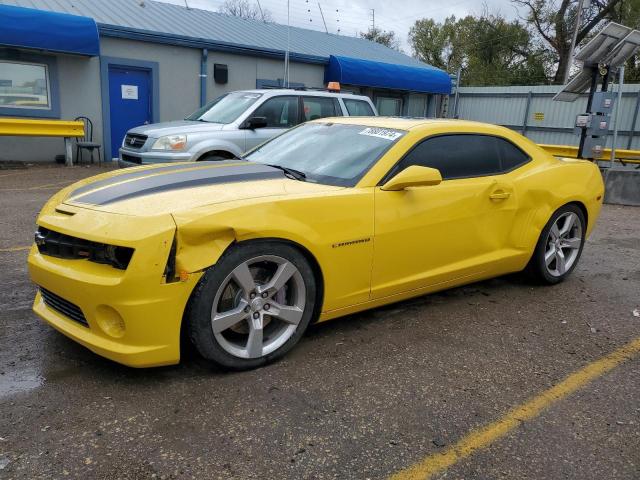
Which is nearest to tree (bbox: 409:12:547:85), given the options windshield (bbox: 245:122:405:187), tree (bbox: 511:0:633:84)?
tree (bbox: 511:0:633:84)

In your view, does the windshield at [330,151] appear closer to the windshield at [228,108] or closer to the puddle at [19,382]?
the puddle at [19,382]

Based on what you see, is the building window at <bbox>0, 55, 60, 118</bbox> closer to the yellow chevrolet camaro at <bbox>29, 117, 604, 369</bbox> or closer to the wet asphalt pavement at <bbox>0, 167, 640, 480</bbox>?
the wet asphalt pavement at <bbox>0, 167, 640, 480</bbox>

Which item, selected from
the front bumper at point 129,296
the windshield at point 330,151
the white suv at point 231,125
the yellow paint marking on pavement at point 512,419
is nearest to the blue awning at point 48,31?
the white suv at point 231,125

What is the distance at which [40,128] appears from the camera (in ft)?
36.6

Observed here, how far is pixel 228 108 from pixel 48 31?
5471 millimetres

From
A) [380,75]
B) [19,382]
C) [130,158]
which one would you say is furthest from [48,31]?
[19,382]

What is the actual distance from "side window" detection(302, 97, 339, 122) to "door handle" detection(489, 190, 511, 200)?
4973mm

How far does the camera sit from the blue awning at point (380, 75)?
15977 mm

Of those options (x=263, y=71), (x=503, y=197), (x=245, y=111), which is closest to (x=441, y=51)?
(x=263, y=71)

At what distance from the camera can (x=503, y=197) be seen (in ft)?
13.5

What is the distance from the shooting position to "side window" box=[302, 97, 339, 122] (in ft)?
28.2

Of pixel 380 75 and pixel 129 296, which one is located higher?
pixel 380 75

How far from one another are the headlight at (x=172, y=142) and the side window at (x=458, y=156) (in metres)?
4.48

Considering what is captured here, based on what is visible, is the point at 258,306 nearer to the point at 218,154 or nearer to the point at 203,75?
the point at 218,154
